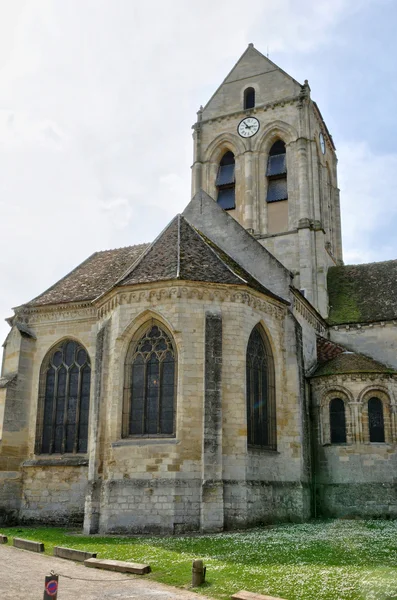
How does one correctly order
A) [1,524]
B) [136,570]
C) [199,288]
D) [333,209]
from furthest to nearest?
1. [333,209]
2. [1,524]
3. [199,288]
4. [136,570]

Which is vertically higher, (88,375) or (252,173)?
(252,173)

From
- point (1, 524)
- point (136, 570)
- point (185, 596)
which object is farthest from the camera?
point (1, 524)

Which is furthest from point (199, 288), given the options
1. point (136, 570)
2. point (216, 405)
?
point (136, 570)

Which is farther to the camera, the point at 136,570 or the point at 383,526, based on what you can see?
the point at 383,526

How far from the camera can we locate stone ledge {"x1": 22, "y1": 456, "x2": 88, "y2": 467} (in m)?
21.4

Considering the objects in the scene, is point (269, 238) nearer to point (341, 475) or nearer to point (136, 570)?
point (341, 475)

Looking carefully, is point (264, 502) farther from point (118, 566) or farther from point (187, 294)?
point (118, 566)

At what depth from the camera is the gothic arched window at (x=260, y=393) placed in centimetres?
1955

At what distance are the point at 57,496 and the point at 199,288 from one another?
950 cm

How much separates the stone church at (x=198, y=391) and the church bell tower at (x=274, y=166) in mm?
590

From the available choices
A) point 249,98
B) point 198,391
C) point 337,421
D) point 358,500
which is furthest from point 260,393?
point 249,98

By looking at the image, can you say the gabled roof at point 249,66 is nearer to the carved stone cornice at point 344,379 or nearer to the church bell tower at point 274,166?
the church bell tower at point 274,166

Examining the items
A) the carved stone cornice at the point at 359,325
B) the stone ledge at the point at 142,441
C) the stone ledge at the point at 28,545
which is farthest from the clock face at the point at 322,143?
the stone ledge at the point at 28,545

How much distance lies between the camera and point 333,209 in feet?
120
